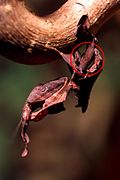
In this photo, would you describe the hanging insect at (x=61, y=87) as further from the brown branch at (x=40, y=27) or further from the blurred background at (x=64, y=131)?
the blurred background at (x=64, y=131)

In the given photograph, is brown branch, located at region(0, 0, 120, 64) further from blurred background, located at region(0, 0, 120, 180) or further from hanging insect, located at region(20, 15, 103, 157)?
blurred background, located at region(0, 0, 120, 180)

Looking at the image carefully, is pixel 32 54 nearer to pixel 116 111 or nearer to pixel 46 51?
pixel 46 51

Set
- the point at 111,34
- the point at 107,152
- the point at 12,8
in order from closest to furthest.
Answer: the point at 12,8 < the point at 111,34 < the point at 107,152

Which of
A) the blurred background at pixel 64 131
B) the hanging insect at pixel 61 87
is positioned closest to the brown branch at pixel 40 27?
the hanging insect at pixel 61 87

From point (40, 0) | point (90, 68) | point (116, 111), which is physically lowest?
point (90, 68)

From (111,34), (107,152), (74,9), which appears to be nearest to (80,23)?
(74,9)

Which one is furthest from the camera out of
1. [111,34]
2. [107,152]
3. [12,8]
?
[107,152]

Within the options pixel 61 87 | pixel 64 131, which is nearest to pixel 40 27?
pixel 61 87
